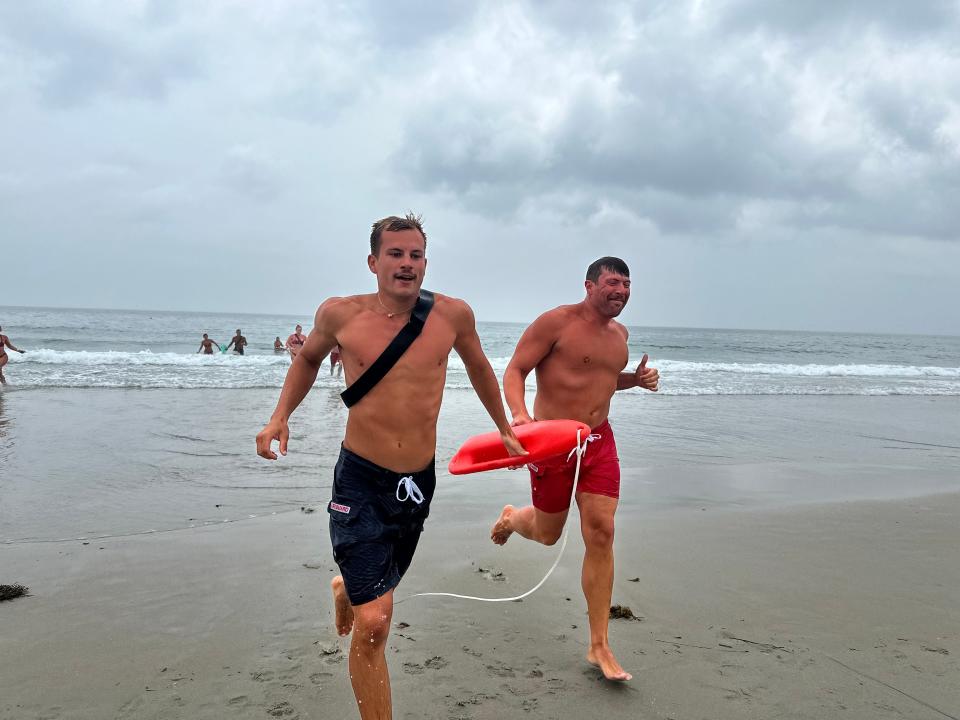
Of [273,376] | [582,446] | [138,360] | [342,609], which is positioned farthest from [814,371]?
[342,609]

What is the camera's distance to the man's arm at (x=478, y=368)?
343 cm

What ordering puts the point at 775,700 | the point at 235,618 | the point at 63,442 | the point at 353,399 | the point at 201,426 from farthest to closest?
the point at 201,426, the point at 63,442, the point at 235,618, the point at 775,700, the point at 353,399

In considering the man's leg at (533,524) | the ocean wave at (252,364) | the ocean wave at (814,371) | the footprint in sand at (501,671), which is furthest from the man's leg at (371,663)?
the ocean wave at (814,371)

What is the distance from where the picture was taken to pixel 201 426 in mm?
11750

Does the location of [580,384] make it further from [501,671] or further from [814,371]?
[814,371]

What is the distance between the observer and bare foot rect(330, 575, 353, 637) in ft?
12.2

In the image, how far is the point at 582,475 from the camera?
4203mm

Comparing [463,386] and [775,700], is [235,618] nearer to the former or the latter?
[775,700]

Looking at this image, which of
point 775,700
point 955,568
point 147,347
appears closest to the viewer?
point 775,700

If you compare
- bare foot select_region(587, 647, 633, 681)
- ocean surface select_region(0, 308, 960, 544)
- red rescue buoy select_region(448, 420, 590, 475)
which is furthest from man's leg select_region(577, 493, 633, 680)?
ocean surface select_region(0, 308, 960, 544)

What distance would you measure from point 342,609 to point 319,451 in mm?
6381

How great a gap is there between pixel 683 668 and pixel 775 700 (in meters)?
0.47

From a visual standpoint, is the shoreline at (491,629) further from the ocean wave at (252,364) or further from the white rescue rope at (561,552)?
the ocean wave at (252,364)

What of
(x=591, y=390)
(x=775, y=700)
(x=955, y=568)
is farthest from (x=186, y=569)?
(x=955, y=568)
